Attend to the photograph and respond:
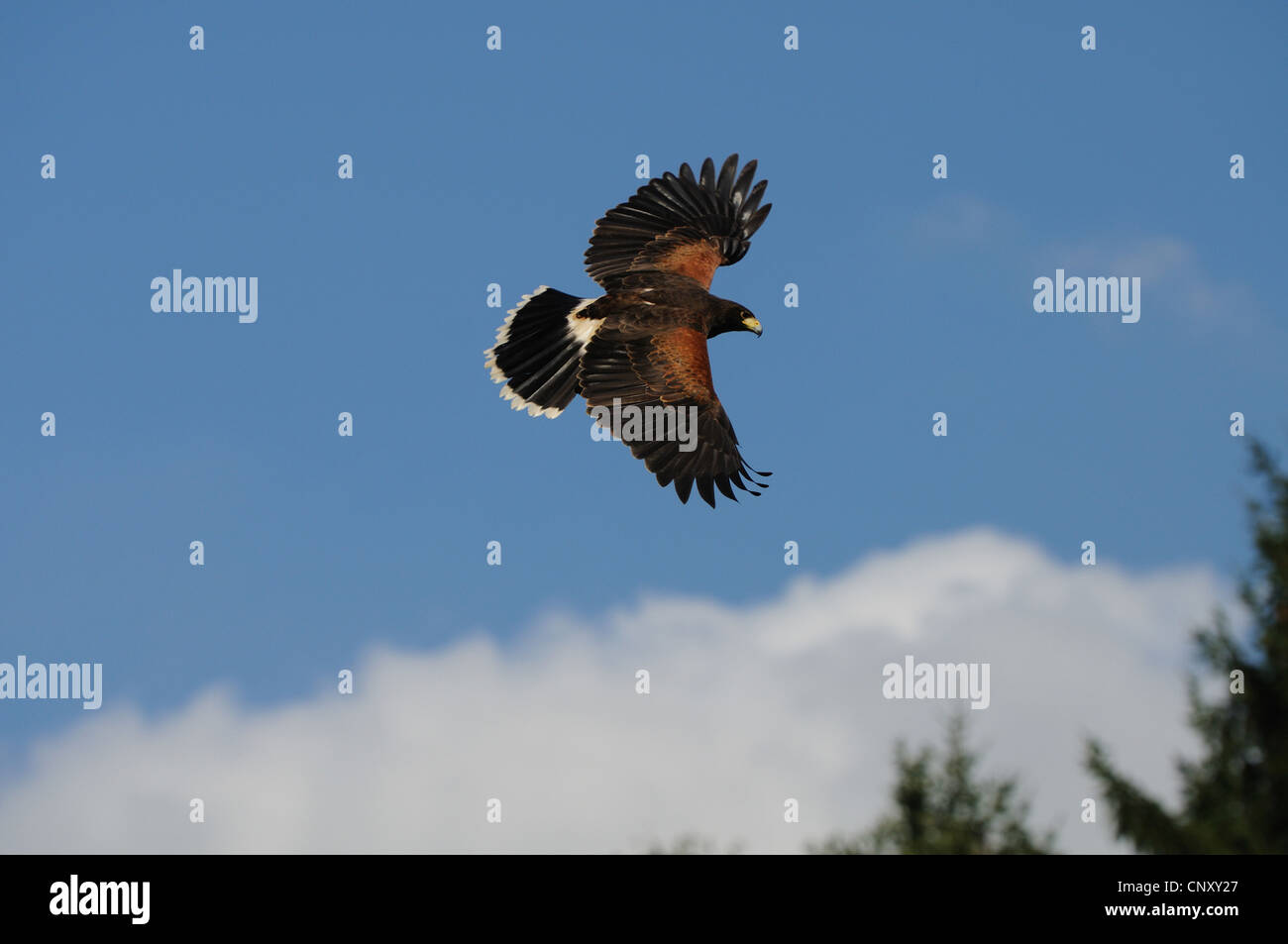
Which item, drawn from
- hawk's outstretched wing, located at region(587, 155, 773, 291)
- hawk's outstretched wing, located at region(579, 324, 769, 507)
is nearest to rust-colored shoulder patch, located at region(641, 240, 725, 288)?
hawk's outstretched wing, located at region(587, 155, 773, 291)

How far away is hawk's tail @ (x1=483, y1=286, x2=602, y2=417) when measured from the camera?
47.2ft

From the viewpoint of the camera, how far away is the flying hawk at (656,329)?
12.9 metres

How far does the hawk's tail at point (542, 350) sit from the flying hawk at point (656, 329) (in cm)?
1

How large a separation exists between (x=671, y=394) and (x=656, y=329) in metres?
0.89

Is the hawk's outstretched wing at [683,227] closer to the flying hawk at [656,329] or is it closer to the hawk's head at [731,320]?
the flying hawk at [656,329]

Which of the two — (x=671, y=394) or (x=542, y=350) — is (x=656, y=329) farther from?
(x=542, y=350)

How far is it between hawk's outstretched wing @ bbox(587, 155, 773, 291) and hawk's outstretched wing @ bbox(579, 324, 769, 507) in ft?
5.81

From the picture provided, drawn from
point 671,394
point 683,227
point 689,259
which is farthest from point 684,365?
point 683,227

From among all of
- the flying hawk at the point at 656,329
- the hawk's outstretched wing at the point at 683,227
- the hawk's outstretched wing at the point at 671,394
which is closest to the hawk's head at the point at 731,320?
the flying hawk at the point at 656,329

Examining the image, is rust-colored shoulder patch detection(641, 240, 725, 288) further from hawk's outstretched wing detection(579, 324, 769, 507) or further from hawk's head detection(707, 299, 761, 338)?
hawk's outstretched wing detection(579, 324, 769, 507)
